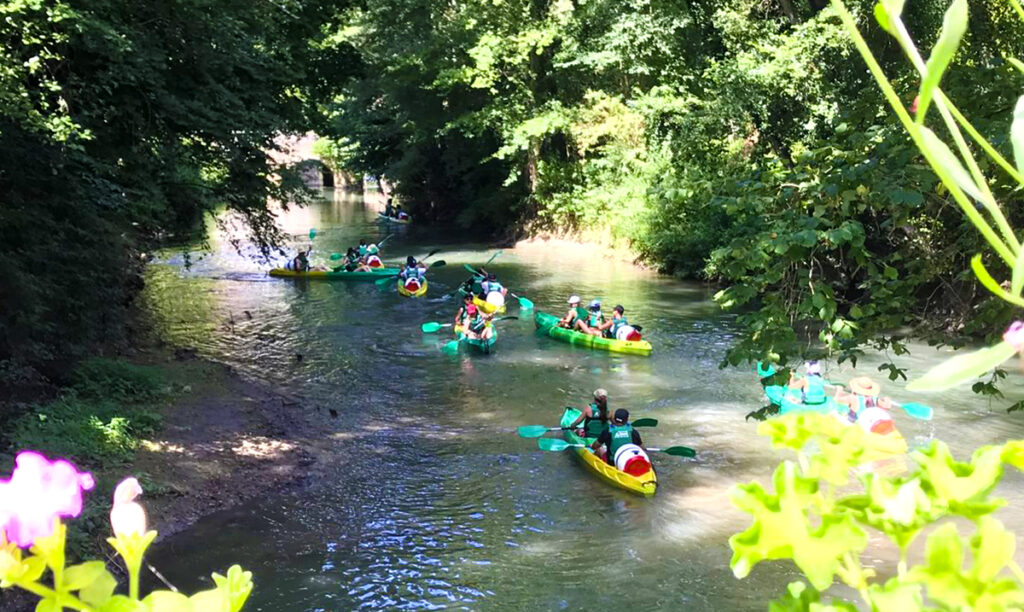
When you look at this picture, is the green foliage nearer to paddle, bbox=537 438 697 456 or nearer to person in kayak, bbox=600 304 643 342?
paddle, bbox=537 438 697 456

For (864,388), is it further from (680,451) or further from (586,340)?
(586,340)

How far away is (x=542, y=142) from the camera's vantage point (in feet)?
93.7

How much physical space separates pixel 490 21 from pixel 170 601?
26379mm

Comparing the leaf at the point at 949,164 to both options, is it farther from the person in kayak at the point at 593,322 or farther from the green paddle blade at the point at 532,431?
the person in kayak at the point at 593,322

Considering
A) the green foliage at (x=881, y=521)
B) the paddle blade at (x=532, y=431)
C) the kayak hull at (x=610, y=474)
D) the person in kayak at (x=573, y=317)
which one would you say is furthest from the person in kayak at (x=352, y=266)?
the green foliage at (x=881, y=521)

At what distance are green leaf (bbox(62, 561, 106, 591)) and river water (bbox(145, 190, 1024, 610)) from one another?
247 inches

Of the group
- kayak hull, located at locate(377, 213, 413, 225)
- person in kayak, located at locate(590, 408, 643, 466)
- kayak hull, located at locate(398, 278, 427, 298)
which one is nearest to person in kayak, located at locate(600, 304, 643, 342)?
person in kayak, located at locate(590, 408, 643, 466)

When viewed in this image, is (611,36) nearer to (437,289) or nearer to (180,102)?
(437,289)

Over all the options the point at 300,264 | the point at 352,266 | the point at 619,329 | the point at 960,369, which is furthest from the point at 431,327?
the point at 960,369

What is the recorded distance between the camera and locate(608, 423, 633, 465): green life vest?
30.5 feet

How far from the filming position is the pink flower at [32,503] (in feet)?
2.55

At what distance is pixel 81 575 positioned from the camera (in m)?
0.84

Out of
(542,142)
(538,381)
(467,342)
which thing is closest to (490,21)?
(542,142)

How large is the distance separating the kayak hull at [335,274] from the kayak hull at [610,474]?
13022 mm
